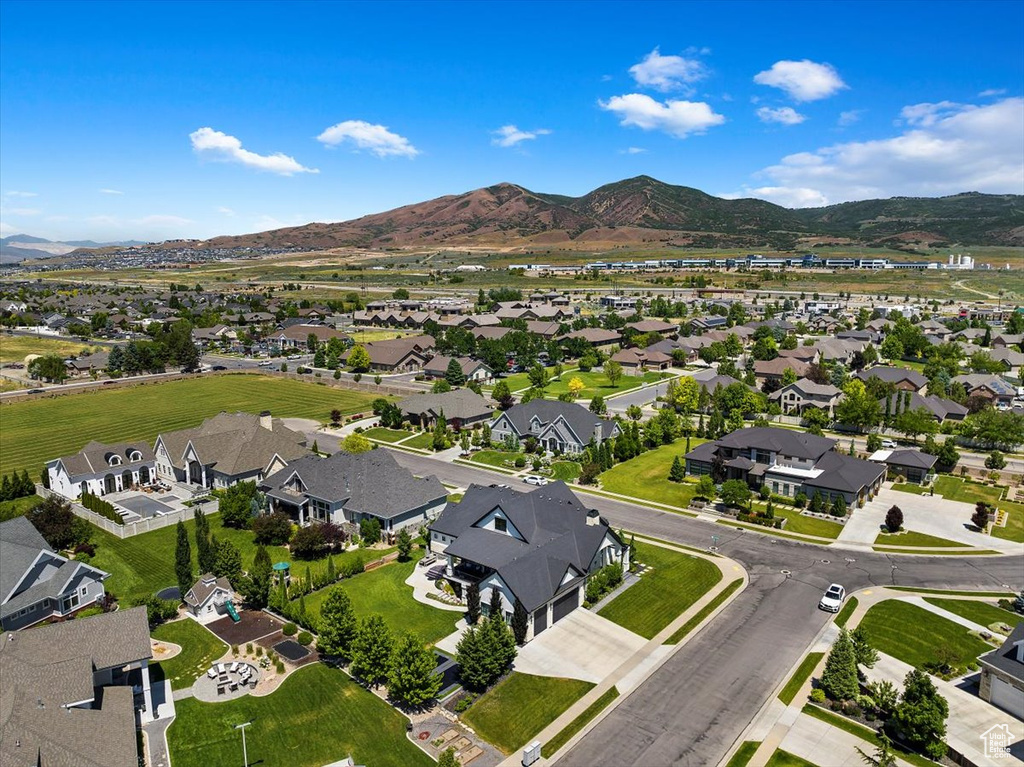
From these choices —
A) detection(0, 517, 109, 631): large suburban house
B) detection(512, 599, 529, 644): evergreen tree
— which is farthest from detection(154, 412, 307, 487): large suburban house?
detection(512, 599, 529, 644): evergreen tree

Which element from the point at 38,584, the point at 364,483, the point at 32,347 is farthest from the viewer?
the point at 32,347

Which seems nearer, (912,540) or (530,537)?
(530,537)

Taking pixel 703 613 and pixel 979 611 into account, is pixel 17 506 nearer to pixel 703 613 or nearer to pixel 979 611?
pixel 703 613

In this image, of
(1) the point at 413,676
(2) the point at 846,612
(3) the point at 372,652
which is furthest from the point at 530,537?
(2) the point at 846,612

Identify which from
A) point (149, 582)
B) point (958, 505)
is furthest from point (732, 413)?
point (149, 582)

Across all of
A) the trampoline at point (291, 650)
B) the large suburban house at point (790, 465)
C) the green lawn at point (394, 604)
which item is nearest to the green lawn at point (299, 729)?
the trampoline at point (291, 650)

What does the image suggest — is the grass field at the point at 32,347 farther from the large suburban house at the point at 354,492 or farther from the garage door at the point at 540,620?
the garage door at the point at 540,620
